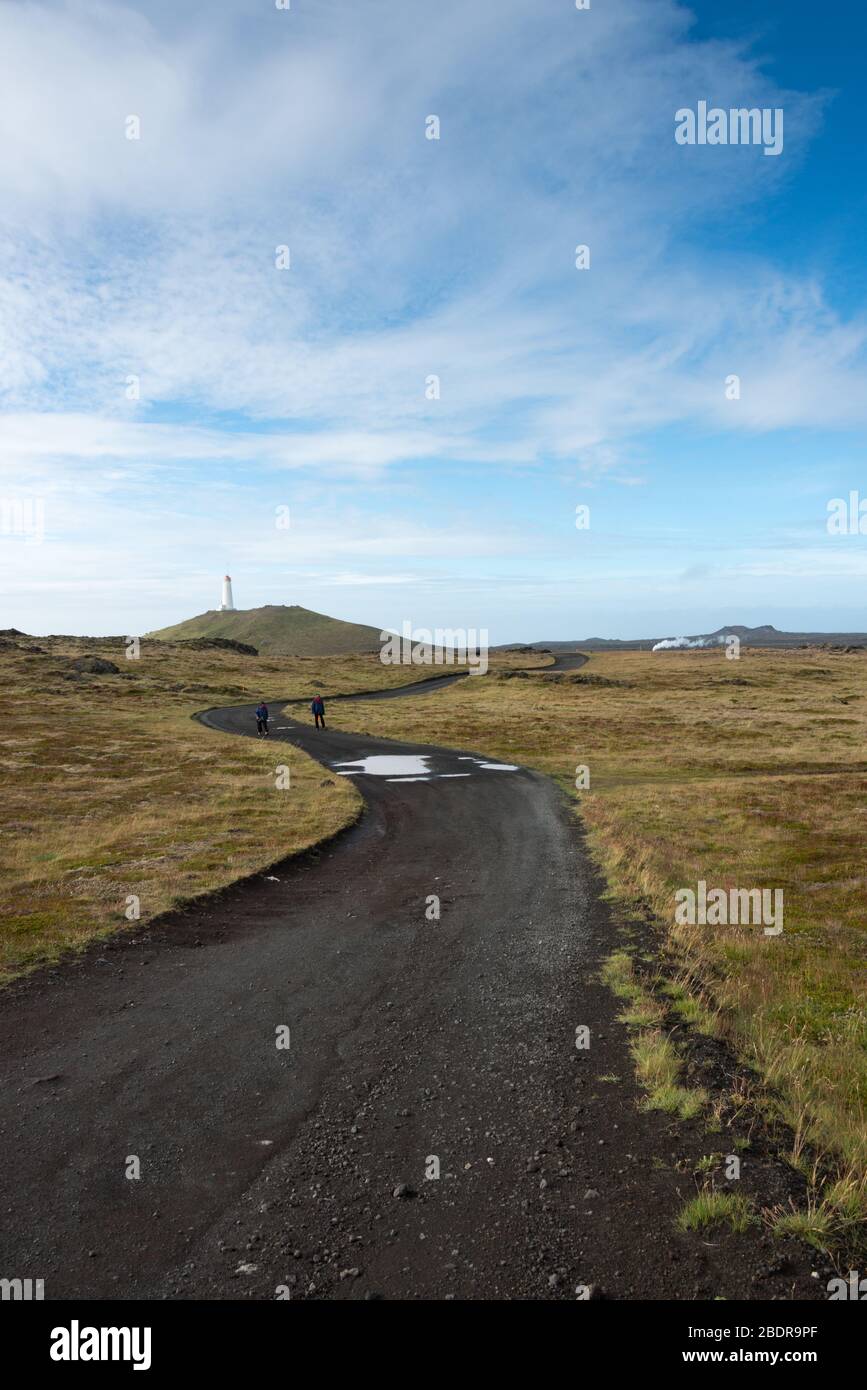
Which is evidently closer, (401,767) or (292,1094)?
(292,1094)

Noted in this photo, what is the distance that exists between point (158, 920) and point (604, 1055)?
1059cm

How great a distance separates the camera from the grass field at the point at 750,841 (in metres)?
10.1

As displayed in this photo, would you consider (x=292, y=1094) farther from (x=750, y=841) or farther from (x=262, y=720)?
(x=262, y=720)

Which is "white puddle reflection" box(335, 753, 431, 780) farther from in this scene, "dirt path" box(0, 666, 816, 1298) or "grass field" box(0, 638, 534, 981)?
"dirt path" box(0, 666, 816, 1298)

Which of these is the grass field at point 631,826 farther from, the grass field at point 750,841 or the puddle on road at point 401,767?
the puddle on road at point 401,767

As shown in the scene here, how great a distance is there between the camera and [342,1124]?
8.66 metres

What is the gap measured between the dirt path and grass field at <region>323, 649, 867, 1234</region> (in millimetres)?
1997

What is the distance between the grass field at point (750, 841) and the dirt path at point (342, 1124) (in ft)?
6.55

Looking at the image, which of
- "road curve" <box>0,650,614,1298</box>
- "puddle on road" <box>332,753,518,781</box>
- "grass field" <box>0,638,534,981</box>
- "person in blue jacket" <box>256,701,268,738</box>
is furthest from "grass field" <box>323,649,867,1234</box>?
"grass field" <box>0,638,534,981</box>

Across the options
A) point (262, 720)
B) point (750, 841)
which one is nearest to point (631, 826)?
point (750, 841)

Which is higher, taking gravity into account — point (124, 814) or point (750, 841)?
point (124, 814)

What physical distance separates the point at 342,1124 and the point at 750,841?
71.0 feet
